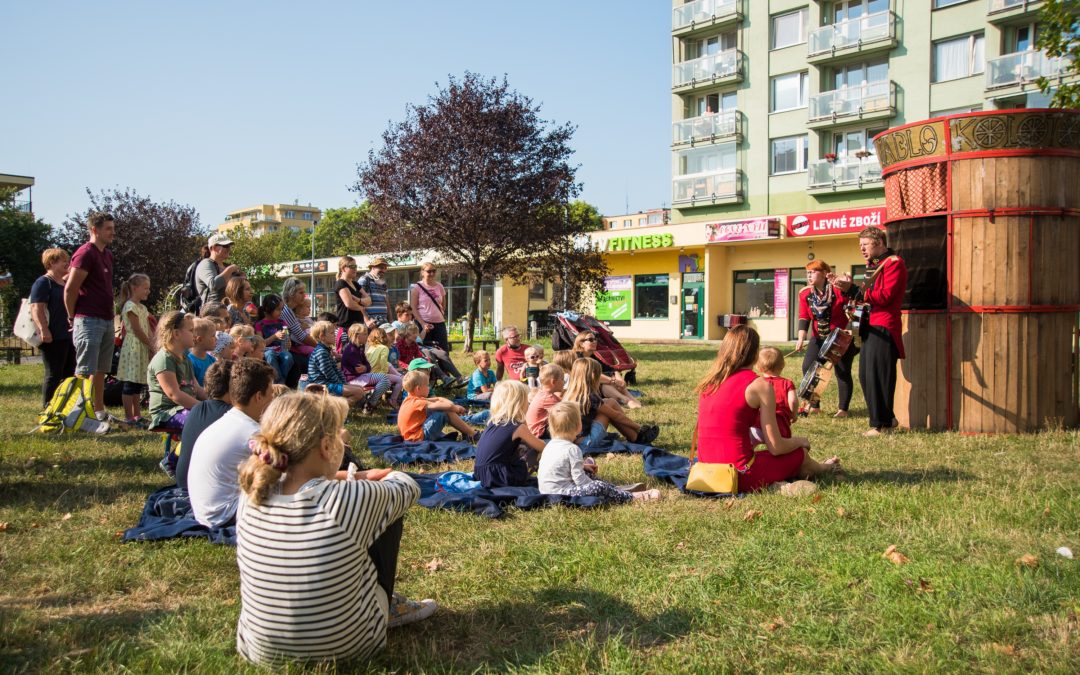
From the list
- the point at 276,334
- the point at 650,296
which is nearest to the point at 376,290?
the point at 276,334

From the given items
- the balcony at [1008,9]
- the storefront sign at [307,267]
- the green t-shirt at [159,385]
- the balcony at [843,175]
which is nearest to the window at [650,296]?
the balcony at [843,175]

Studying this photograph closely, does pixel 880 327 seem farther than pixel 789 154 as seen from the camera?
No

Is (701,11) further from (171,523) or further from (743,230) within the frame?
(171,523)

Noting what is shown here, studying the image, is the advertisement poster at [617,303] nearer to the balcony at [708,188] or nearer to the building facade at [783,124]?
the building facade at [783,124]

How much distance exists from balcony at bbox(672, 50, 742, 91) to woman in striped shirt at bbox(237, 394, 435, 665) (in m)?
35.2

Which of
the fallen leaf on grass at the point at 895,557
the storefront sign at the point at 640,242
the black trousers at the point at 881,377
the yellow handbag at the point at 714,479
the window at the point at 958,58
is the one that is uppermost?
the window at the point at 958,58

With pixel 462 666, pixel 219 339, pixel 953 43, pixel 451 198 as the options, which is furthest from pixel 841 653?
pixel 953 43

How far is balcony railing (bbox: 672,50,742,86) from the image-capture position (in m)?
35.2

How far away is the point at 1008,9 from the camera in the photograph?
28.0m

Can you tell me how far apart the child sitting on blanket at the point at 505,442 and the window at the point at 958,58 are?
96.7 feet

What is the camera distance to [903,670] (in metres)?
3.02

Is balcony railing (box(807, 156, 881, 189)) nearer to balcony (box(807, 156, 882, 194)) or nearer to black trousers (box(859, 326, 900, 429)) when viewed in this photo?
balcony (box(807, 156, 882, 194))

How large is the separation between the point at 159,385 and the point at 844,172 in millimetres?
29452

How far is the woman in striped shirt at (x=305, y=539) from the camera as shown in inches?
119
